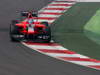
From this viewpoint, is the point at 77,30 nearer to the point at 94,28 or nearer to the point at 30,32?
the point at 94,28

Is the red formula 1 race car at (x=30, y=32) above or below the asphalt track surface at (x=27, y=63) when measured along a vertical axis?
above

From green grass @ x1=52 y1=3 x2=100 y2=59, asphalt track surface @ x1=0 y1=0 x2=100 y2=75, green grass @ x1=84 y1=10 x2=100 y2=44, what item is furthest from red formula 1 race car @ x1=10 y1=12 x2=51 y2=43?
green grass @ x1=84 y1=10 x2=100 y2=44

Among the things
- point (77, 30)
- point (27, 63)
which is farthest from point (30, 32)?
point (27, 63)

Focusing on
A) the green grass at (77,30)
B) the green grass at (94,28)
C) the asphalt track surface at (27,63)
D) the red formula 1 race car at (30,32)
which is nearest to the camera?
the asphalt track surface at (27,63)

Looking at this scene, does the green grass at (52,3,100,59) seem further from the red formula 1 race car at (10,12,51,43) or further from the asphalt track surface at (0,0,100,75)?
the asphalt track surface at (0,0,100,75)

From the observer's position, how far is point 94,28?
21875mm

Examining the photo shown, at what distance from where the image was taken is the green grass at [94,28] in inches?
767

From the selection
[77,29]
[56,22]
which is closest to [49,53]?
[77,29]

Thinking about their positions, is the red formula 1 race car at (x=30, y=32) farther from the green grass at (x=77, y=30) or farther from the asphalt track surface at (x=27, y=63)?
the green grass at (x=77, y=30)

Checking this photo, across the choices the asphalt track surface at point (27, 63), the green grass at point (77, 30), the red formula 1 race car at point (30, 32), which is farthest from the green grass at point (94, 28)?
the asphalt track surface at point (27, 63)

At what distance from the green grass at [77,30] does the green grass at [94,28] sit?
199mm

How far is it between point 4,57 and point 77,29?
7159 mm

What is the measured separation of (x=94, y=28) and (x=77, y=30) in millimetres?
965

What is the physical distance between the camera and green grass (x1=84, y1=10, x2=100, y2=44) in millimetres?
19484
